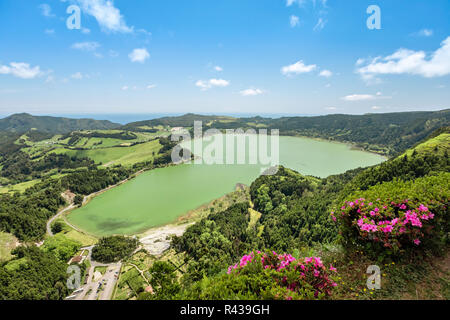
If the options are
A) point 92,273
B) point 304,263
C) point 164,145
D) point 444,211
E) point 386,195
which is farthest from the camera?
point 164,145

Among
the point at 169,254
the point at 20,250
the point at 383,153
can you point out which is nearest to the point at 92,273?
the point at 169,254

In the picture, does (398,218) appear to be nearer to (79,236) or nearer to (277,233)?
(277,233)

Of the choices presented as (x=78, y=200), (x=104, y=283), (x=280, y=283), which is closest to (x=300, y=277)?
(x=280, y=283)

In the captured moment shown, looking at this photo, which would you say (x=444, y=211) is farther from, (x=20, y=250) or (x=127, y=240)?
(x=20, y=250)

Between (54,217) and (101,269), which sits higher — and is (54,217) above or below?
above

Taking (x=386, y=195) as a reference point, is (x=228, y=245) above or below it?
below

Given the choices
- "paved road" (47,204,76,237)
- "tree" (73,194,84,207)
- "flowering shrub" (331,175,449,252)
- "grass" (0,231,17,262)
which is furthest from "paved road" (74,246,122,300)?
"flowering shrub" (331,175,449,252)
